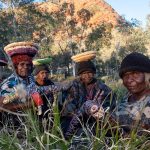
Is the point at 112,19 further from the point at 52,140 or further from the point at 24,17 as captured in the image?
the point at 52,140

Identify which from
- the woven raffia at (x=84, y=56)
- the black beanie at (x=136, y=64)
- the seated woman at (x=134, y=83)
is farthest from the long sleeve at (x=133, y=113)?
the woven raffia at (x=84, y=56)

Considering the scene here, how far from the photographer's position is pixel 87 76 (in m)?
5.94

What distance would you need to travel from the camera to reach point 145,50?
57.7m

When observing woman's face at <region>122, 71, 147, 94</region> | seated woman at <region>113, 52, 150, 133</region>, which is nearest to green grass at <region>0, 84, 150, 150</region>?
seated woman at <region>113, 52, 150, 133</region>

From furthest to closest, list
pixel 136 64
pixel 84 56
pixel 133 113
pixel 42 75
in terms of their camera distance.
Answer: pixel 42 75 → pixel 84 56 → pixel 136 64 → pixel 133 113

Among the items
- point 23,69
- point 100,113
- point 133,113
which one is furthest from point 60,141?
point 23,69

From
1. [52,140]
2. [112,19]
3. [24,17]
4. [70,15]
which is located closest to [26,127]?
[52,140]

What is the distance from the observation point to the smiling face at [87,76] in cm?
592

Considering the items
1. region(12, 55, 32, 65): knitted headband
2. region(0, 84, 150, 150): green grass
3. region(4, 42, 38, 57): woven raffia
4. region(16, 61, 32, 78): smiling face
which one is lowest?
region(0, 84, 150, 150): green grass

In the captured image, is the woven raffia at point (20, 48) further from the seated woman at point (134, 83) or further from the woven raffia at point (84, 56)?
the seated woman at point (134, 83)

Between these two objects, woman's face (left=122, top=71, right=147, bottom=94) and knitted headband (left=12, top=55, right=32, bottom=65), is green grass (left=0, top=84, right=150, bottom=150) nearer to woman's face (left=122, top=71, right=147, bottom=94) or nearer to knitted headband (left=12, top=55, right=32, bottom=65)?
woman's face (left=122, top=71, right=147, bottom=94)

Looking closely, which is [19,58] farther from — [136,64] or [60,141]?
[60,141]

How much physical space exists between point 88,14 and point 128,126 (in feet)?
154

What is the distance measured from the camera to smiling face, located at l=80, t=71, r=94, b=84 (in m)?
5.92
